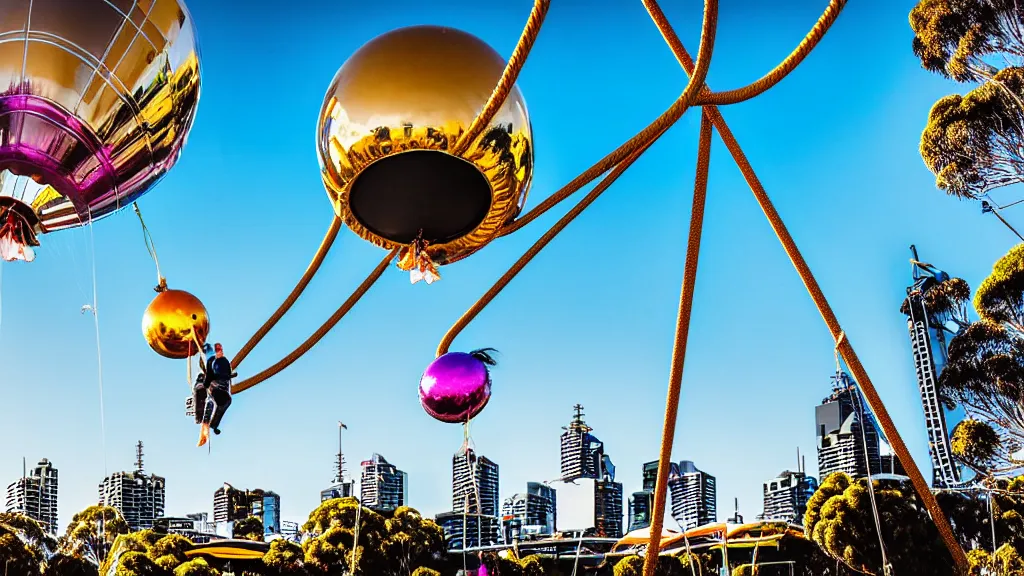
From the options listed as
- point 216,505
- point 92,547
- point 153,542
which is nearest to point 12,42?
point 153,542

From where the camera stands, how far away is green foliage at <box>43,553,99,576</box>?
3528 centimetres

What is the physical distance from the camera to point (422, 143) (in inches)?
135

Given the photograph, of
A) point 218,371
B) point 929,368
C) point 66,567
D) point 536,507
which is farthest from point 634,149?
point 536,507

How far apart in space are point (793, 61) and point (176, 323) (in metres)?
2.75

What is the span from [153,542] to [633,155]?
43.2 m

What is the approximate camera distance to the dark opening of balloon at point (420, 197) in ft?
11.6

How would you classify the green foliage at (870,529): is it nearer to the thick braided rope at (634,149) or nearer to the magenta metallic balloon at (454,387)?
the magenta metallic balloon at (454,387)

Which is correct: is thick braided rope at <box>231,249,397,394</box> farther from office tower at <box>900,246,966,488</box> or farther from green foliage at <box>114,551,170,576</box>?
green foliage at <box>114,551,170,576</box>

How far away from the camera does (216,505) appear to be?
461 ft

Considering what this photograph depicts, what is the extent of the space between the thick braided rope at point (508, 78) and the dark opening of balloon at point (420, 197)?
107 mm

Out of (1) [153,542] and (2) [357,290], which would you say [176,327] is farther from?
(1) [153,542]

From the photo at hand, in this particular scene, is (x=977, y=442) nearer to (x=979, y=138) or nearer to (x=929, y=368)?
(x=979, y=138)

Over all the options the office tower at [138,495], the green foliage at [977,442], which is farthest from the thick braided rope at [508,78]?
the office tower at [138,495]

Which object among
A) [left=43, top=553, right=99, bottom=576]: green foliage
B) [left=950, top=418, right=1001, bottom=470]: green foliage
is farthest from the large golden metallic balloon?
[left=43, top=553, right=99, bottom=576]: green foliage
